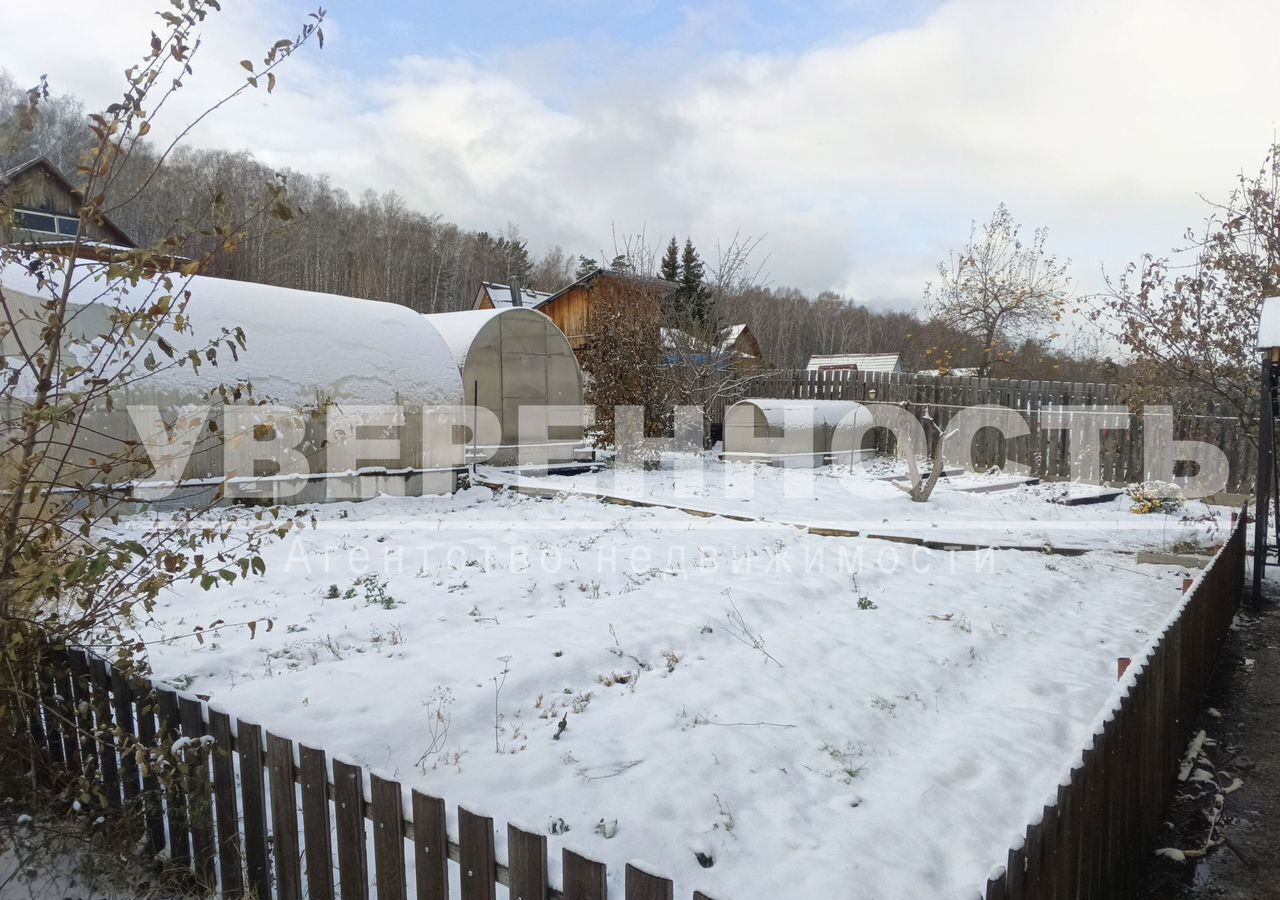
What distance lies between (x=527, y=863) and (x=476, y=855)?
22 cm

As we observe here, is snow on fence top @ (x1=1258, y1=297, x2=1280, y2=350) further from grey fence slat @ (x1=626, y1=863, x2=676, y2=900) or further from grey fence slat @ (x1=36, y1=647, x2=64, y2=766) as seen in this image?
grey fence slat @ (x1=36, y1=647, x2=64, y2=766)

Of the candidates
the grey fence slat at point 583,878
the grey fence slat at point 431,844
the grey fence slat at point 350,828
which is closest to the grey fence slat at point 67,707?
the grey fence slat at point 350,828

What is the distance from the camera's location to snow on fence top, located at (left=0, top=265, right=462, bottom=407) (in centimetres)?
1051

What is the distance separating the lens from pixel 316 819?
8.65 ft

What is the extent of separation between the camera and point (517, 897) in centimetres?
213

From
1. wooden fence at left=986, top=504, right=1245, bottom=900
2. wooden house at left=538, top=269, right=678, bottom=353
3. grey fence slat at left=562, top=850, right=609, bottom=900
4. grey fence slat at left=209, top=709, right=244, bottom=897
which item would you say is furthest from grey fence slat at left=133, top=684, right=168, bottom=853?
wooden house at left=538, top=269, right=678, bottom=353

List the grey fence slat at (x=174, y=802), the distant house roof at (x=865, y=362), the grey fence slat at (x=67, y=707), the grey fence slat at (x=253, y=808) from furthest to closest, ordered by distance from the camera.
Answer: the distant house roof at (x=865, y=362), the grey fence slat at (x=67, y=707), the grey fence slat at (x=174, y=802), the grey fence slat at (x=253, y=808)

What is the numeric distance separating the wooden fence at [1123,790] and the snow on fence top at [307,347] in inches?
390

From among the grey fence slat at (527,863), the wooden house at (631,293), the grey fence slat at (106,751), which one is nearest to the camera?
the grey fence slat at (527,863)

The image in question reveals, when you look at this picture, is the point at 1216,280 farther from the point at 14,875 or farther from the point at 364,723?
the point at 14,875

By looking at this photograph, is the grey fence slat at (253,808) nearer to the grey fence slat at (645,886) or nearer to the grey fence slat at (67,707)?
the grey fence slat at (67,707)

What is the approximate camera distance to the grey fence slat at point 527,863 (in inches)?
81.3

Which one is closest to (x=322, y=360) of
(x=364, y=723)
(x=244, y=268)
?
(x=364, y=723)

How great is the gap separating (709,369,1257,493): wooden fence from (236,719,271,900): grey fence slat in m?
13.6
